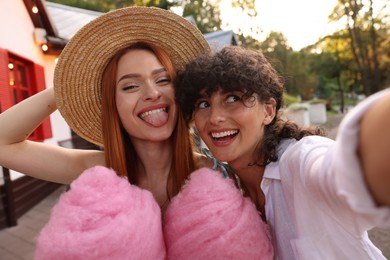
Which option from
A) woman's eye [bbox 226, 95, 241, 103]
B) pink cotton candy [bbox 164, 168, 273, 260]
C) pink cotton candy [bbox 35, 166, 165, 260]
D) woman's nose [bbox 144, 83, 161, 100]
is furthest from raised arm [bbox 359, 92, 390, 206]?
woman's nose [bbox 144, 83, 161, 100]

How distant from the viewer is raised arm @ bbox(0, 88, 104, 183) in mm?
1749

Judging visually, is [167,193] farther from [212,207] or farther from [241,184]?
[212,207]

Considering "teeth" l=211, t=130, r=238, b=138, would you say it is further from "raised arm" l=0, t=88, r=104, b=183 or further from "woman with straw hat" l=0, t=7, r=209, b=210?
"raised arm" l=0, t=88, r=104, b=183

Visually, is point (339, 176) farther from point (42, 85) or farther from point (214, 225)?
point (42, 85)

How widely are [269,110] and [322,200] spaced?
820 millimetres

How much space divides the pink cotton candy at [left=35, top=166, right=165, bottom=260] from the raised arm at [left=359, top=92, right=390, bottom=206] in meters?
0.83

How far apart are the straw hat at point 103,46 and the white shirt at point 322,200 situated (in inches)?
32.0

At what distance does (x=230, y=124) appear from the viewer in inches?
62.9

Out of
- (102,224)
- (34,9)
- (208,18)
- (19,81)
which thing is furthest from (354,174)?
(208,18)

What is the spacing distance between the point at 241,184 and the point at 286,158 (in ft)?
1.65

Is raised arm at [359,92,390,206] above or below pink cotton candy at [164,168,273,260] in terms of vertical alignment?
above

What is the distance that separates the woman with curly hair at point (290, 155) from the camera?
676 millimetres

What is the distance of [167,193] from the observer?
180cm

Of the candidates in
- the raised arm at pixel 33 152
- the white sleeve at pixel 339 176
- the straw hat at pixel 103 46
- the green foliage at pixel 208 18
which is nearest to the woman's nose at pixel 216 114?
the white sleeve at pixel 339 176
